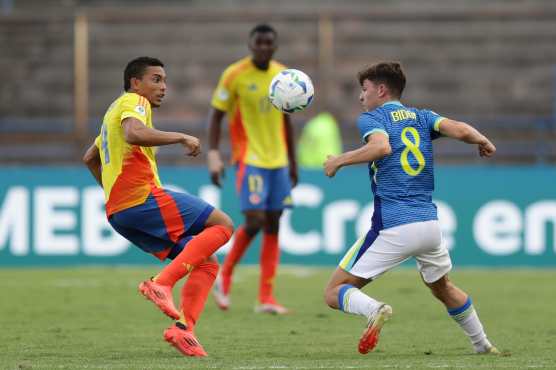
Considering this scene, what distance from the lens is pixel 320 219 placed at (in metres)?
14.9

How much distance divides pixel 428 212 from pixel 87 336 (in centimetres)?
273

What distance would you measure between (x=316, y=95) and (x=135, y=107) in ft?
37.1

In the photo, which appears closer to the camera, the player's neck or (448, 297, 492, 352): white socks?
(448, 297, 492, 352): white socks

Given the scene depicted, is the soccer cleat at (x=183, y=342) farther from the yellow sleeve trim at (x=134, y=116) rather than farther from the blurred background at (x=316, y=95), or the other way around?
the blurred background at (x=316, y=95)

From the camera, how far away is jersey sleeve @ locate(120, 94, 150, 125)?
6.85 metres

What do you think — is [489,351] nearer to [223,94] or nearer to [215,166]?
[215,166]

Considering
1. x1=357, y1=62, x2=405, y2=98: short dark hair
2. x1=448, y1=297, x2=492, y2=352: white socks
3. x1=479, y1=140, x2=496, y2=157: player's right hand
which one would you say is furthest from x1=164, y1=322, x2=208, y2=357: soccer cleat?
x1=479, y1=140, x2=496, y2=157: player's right hand

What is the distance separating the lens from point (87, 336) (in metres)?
8.18

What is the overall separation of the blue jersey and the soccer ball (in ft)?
3.77

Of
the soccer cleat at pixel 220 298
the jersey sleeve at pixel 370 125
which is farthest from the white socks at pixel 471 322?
the soccer cleat at pixel 220 298

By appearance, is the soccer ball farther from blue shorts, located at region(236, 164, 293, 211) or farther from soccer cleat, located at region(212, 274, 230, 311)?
soccer cleat, located at region(212, 274, 230, 311)

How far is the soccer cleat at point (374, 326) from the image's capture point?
6.40 metres

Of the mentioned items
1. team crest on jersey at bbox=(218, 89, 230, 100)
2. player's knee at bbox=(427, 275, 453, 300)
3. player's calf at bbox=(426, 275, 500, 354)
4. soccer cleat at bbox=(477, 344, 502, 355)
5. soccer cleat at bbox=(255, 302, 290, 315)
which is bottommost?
soccer cleat at bbox=(255, 302, 290, 315)

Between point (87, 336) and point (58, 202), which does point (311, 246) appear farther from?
point (87, 336)
